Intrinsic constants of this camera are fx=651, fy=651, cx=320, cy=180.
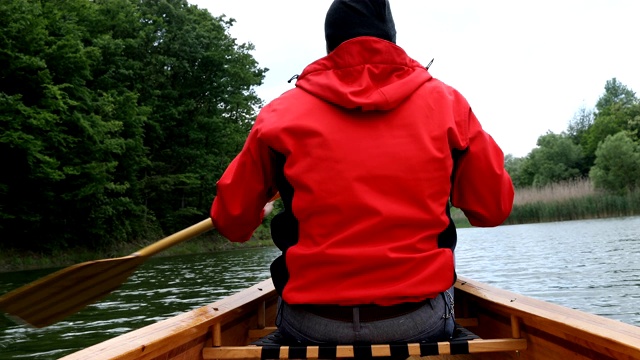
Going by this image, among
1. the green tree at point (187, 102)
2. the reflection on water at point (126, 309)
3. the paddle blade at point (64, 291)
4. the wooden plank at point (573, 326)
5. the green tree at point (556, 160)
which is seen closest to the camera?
the wooden plank at point (573, 326)

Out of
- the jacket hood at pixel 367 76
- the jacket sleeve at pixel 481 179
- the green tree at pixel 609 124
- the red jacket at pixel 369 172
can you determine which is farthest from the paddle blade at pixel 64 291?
the green tree at pixel 609 124

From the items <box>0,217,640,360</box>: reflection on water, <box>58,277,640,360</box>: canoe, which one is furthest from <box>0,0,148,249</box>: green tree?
<box>58,277,640,360</box>: canoe

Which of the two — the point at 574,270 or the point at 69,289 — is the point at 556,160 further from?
the point at 69,289

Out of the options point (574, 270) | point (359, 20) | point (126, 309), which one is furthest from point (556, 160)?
point (359, 20)

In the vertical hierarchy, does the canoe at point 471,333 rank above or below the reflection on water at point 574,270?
above

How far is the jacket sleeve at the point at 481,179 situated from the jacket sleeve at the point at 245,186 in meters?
0.57

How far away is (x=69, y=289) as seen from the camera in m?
2.57

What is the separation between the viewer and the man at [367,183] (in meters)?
1.74

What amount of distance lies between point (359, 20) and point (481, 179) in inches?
23.2

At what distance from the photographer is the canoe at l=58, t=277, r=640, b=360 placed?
1771mm

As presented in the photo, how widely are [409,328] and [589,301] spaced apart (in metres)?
Answer: 6.48

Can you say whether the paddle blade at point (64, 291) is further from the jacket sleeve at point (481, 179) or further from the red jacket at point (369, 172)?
the jacket sleeve at point (481, 179)

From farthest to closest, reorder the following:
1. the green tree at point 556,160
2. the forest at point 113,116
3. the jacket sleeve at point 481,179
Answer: the green tree at point 556,160, the forest at point 113,116, the jacket sleeve at point 481,179

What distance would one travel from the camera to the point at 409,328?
186 cm
